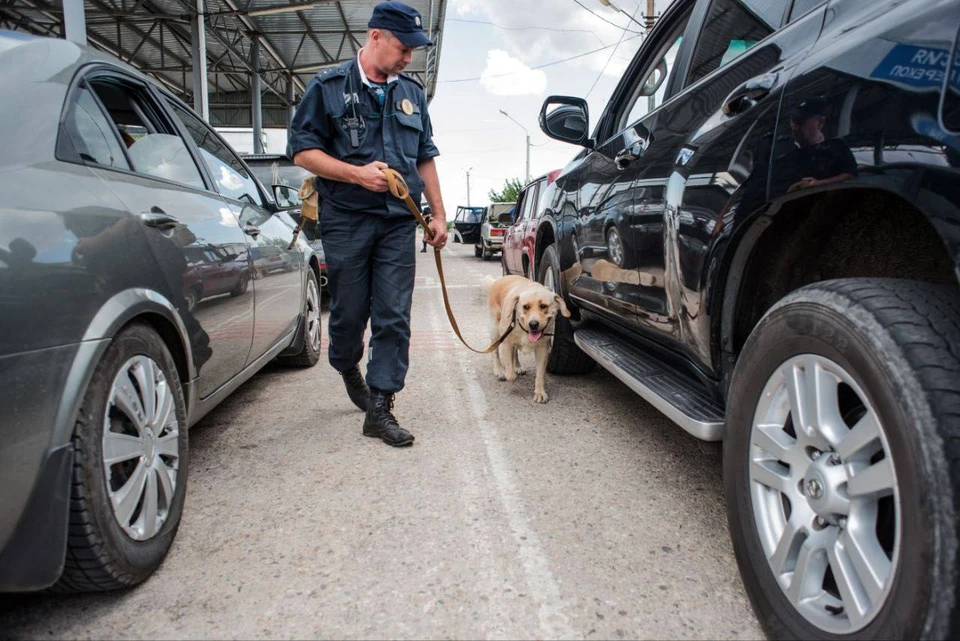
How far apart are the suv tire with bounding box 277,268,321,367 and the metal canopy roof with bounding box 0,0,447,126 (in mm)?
11270

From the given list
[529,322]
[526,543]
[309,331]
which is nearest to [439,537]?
[526,543]

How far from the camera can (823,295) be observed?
145 cm

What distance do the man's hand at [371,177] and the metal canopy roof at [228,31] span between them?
1299 centimetres

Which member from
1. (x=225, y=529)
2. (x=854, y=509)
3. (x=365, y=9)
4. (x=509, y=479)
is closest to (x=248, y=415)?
(x=225, y=529)

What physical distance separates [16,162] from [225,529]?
141 cm

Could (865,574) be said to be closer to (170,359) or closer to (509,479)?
(509,479)

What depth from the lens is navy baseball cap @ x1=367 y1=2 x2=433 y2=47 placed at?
10.1 ft

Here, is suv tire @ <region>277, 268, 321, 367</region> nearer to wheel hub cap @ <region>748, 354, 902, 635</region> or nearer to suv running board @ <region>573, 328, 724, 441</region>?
suv running board @ <region>573, 328, 724, 441</region>

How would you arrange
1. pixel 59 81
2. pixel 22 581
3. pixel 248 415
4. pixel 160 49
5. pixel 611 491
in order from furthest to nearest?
1. pixel 160 49
2. pixel 248 415
3. pixel 611 491
4. pixel 59 81
5. pixel 22 581

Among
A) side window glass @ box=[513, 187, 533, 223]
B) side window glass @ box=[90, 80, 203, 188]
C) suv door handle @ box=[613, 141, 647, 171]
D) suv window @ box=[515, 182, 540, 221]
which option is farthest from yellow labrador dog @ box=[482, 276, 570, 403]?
side window glass @ box=[513, 187, 533, 223]

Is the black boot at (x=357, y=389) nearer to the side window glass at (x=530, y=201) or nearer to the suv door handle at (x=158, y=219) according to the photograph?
the suv door handle at (x=158, y=219)

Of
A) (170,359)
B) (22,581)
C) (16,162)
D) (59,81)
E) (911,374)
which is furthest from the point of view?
(170,359)

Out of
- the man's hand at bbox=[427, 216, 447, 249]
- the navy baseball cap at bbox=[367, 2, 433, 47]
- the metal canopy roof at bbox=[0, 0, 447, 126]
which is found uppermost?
the metal canopy roof at bbox=[0, 0, 447, 126]

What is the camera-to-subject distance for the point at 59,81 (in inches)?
81.7
